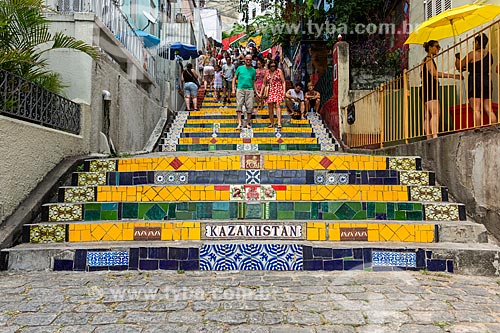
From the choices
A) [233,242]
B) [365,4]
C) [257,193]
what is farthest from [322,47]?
[233,242]

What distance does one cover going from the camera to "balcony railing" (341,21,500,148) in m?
4.35

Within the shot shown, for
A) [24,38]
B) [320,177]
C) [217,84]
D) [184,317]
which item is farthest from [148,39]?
[184,317]

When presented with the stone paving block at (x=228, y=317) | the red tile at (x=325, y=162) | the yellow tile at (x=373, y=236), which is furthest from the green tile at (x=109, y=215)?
the yellow tile at (x=373, y=236)

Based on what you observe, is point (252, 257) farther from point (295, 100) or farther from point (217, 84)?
point (217, 84)

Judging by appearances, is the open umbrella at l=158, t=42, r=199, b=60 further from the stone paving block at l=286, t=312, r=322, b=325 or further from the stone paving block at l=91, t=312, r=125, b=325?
the stone paving block at l=286, t=312, r=322, b=325

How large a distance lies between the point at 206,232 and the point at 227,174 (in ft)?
3.47

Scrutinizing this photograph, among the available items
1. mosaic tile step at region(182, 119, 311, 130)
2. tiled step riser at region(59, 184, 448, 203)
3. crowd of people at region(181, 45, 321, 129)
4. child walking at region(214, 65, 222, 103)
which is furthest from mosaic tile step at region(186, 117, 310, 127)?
tiled step riser at region(59, 184, 448, 203)

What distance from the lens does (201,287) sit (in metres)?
3.08

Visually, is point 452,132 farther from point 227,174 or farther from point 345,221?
point 227,174

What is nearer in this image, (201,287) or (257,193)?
(201,287)

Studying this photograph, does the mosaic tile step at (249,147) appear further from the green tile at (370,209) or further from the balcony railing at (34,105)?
the green tile at (370,209)

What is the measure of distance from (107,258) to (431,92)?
15.5ft

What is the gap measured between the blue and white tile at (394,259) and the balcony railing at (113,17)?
5864 millimetres

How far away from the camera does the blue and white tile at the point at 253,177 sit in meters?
4.70
